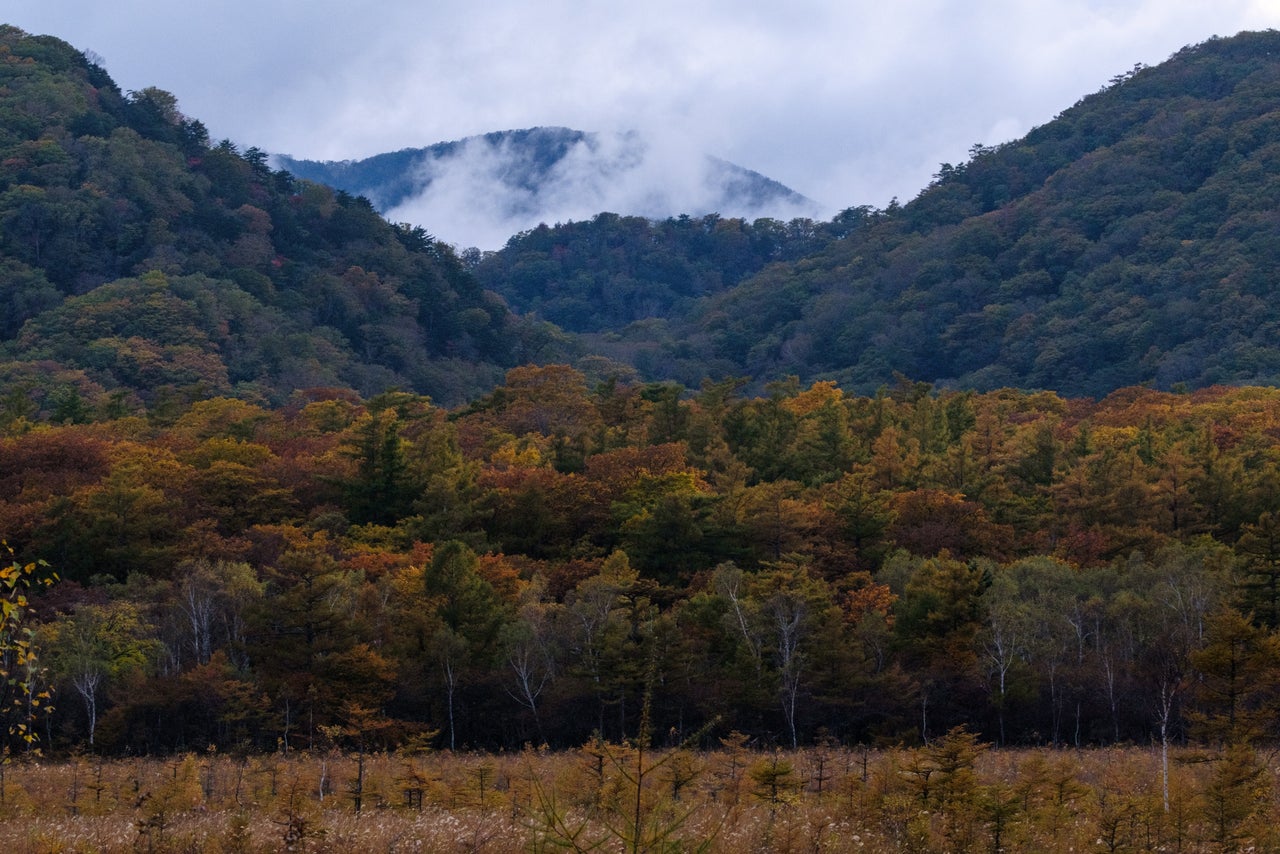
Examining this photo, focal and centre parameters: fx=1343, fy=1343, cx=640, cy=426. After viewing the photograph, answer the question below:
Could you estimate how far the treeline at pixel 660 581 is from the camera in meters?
27.2

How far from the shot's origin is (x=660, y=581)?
36.2 m

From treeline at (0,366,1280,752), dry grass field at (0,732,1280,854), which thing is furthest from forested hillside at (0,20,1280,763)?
dry grass field at (0,732,1280,854)

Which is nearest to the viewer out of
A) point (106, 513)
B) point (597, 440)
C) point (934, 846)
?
point (934, 846)

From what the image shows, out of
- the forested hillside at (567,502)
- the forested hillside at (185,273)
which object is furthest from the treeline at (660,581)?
the forested hillside at (185,273)

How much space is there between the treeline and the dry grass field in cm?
182

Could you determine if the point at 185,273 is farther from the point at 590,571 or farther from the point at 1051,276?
the point at 1051,276

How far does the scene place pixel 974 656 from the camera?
28250 millimetres

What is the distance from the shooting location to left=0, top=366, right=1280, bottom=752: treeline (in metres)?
27.2

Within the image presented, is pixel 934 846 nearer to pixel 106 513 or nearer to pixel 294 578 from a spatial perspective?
pixel 294 578

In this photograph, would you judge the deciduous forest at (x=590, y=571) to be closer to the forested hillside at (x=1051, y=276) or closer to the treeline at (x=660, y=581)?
the treeline at (x=660, y=581)

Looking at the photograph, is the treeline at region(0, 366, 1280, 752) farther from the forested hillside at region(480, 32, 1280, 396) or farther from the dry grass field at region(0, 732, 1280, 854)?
the forested hillside at region(480, 32, 1280, 396)

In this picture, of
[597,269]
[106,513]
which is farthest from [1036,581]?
[597,269]

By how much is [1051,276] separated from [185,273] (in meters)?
61.1

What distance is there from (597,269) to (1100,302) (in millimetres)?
60639
